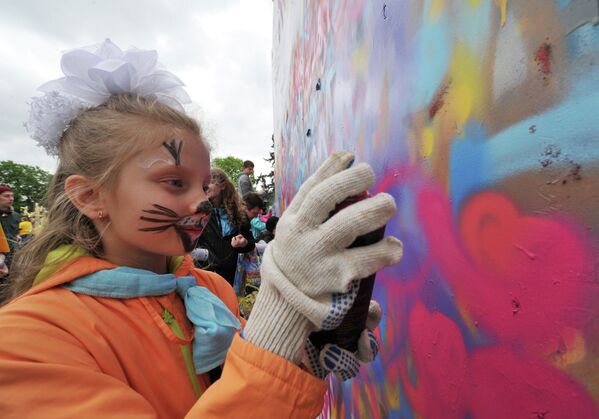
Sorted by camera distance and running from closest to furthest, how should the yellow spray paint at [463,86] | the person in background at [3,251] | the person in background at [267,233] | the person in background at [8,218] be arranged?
the yellow spray paint at [463,86] < the person in background at [3,251] < the person in background at [8,218] < the person in background at [267,233]

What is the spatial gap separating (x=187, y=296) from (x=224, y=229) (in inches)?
105

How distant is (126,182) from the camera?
107 cm

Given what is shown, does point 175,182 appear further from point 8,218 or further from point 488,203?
point 8,218

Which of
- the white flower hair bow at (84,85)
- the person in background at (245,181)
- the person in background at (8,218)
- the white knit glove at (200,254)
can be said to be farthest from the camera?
the person in background at (245,181)

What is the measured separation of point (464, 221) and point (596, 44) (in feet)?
1.50

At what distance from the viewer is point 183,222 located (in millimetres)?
1117

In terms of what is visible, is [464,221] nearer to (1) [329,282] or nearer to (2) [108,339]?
(1) [329,282]

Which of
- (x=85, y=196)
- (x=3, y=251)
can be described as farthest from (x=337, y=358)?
(x=3, y=251)

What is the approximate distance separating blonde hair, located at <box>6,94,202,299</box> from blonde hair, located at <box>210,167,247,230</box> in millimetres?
2367

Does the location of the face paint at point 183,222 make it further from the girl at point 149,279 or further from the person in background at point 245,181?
the person in background at point 245,181

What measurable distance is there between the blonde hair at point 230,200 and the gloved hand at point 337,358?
9.52ft

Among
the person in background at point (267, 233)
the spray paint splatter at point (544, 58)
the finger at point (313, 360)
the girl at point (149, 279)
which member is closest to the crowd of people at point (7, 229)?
the person in background at point (267, 233)

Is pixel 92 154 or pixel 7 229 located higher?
pixel 7 229

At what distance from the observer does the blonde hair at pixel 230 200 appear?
362 cm
